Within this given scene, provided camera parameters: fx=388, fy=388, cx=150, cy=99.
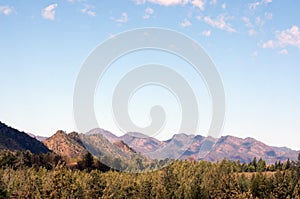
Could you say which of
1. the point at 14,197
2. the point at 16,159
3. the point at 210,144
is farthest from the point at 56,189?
the point at 16,159

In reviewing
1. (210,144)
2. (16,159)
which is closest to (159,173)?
(16,159)

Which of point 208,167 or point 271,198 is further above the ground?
point 208,167

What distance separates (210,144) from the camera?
48.4 m

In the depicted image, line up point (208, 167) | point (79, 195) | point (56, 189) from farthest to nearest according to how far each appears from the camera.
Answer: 1. point (208, 167)
2. point (79, 195)
3. point (56, 189)

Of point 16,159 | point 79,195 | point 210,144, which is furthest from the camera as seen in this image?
point 16,159

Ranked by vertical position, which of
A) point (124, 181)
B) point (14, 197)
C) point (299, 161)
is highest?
point (299, 161)

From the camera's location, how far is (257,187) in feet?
458

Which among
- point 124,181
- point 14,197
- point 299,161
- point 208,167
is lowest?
point 14,197

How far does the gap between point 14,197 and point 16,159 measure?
83633mm

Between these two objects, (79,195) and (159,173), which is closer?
(79,195)

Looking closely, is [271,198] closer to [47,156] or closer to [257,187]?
[257,187]

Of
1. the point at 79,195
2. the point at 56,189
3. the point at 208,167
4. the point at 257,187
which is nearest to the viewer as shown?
the point at 56,189

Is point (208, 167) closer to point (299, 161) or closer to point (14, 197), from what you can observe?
point (299, 161)

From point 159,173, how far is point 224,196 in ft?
144
